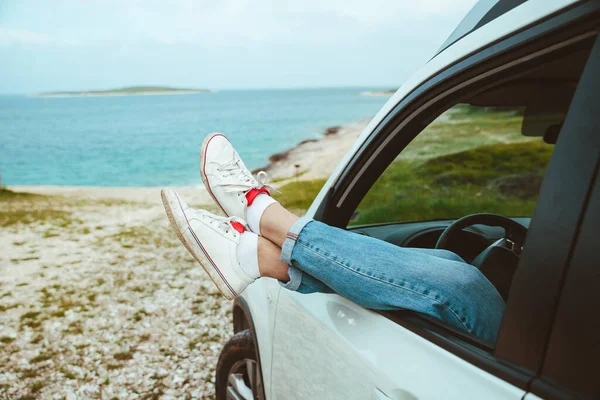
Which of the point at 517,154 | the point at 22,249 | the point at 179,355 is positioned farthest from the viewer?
the point at 517,154

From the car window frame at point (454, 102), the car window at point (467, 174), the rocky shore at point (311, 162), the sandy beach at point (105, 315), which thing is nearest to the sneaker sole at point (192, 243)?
the car window frame at point (454, 102)

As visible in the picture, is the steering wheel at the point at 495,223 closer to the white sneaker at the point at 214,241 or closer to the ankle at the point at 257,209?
the ankle at the point at 257,209

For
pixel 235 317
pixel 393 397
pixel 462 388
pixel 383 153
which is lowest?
pixel 235 317

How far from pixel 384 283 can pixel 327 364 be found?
0.35 m

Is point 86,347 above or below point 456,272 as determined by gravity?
below

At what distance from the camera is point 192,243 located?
178 centimetres

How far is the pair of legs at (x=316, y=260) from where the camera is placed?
1.25m

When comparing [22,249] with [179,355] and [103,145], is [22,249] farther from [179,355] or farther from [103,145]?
[103,145]

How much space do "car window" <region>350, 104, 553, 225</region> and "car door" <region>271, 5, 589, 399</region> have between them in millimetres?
712

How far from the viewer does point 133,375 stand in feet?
12.3

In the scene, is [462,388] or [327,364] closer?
[462,388]

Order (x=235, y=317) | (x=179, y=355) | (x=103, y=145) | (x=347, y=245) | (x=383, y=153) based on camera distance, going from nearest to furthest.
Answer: (x=347, y=245) < (x=383, y=153) < (x=235, y=317) < (x=179, y=355) < (x=103, y=145)

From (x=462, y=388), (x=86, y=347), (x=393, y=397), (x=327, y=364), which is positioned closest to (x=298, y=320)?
(x=327, y=364)

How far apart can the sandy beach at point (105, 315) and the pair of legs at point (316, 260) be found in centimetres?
216
